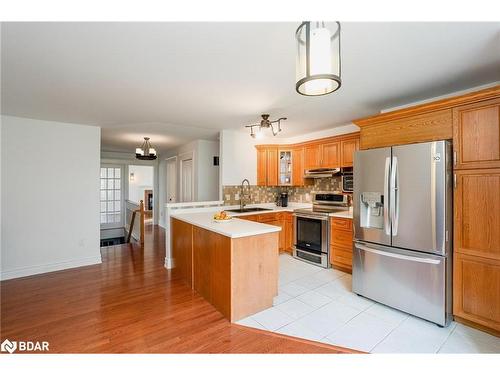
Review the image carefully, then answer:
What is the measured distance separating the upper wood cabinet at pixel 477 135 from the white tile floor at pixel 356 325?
150 cm

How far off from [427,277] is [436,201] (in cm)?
74

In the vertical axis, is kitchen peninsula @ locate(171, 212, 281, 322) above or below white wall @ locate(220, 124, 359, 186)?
below

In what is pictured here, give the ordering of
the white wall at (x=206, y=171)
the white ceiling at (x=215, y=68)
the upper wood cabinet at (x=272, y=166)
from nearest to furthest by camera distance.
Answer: the white ceiling at (x=215, y=68) → the upper wood cabinet at (x=272, y=166) → the white wall at (x=206, y=171)

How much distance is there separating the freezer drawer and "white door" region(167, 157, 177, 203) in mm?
5287

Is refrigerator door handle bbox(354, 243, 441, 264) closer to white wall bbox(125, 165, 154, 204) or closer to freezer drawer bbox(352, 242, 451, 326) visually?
freezer drawer bbox(352, 242, 451, 326)

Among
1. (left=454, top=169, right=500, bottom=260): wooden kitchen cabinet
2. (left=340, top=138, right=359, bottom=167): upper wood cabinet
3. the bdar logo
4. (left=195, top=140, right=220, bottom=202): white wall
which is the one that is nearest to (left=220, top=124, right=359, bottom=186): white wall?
(left=340, top=138, right=359, bottom=167): upper wood cabinet

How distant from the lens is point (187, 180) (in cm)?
591

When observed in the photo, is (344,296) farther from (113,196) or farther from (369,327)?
(113,196)

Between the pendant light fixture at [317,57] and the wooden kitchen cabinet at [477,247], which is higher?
the pendant light fixture at [317,57]

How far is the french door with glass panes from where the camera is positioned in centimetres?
680

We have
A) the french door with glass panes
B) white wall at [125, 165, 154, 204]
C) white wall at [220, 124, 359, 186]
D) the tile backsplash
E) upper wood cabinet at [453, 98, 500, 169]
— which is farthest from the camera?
white wall at [125, 165, 154, 204]

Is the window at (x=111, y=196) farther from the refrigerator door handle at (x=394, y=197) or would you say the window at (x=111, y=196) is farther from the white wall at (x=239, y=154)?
the refrigerator door handle at (x=394, y=197)

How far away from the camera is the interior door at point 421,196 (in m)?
2.07

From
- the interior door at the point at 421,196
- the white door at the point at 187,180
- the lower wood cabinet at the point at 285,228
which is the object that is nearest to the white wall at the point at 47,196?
the white door at the point at 187,180
